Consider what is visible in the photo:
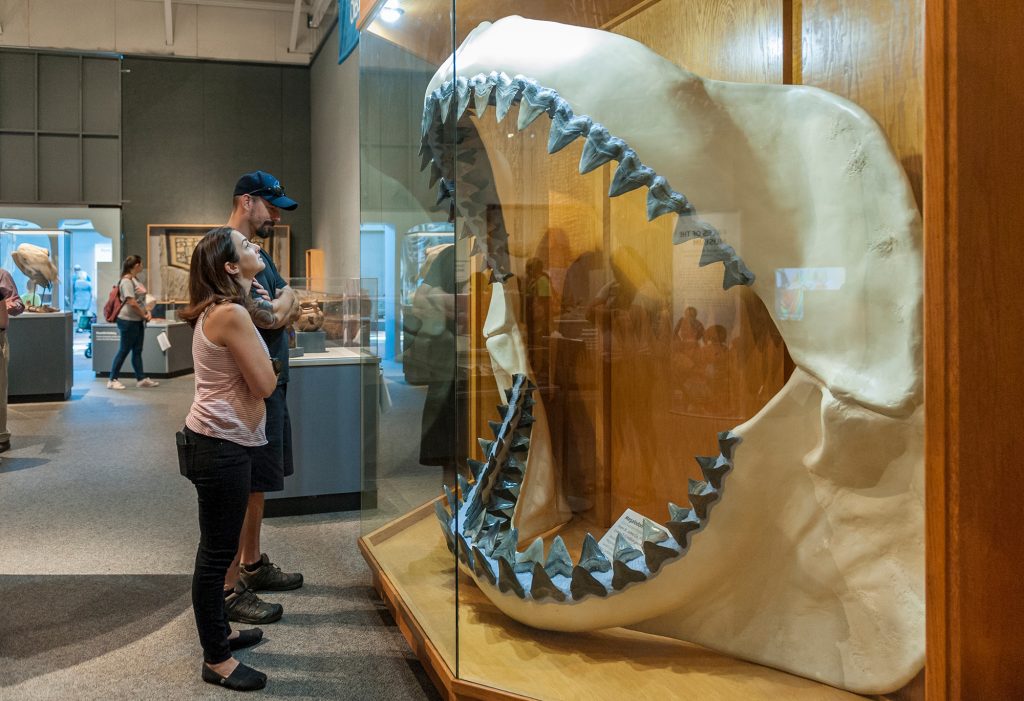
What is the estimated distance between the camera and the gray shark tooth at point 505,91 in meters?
1.86

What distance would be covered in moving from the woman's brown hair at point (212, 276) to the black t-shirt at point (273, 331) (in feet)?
1.89

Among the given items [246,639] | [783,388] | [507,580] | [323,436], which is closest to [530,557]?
[507,580]

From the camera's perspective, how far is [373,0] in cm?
279

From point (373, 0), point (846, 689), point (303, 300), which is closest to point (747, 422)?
point (846, 689)

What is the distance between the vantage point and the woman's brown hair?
7.34ft

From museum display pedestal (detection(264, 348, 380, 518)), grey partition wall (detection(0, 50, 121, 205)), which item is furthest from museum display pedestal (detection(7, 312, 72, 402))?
museum display pedestal (detection(264, 348, 380, 518))

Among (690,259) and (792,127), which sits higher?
(792,127)

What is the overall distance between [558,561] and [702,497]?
0.43 metres

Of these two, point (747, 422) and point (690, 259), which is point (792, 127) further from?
point (747, 422)

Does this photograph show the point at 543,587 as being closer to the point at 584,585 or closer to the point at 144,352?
the point at 584,585

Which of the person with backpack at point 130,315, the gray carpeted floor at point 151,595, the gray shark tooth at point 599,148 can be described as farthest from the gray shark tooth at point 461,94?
the person with backpack at point 130,315

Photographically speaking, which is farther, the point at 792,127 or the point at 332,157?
the point at 332,157

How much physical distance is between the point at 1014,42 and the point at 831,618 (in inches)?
41.3

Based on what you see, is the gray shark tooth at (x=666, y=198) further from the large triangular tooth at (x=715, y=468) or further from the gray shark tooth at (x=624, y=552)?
the gray shark tooth at (x=624, y=552)
